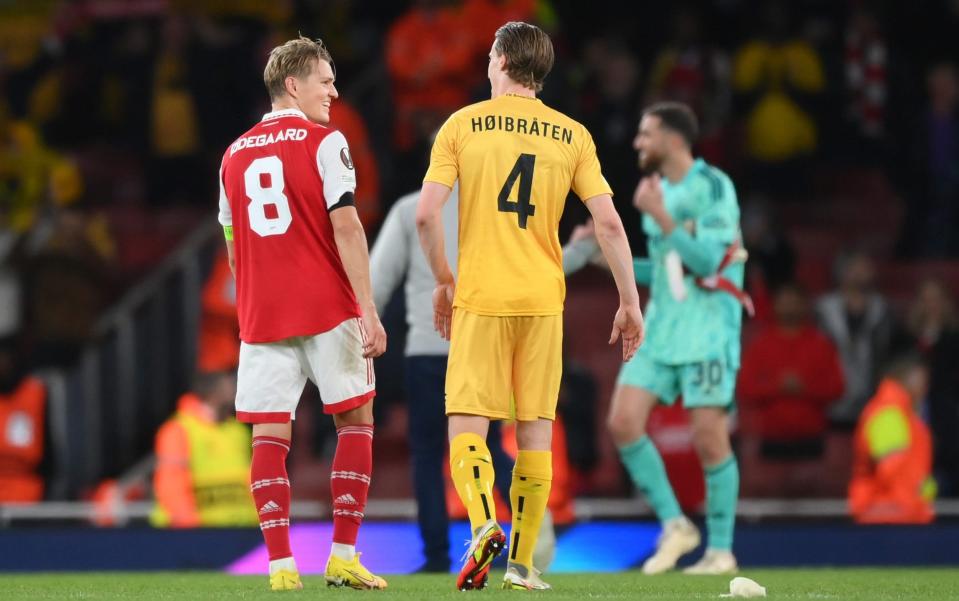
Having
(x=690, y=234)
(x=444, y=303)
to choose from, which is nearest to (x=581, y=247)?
(x=690, y=234)

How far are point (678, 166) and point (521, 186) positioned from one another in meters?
2.36

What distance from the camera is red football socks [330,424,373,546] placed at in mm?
6883

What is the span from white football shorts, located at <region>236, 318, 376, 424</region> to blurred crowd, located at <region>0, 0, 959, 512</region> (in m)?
4.98

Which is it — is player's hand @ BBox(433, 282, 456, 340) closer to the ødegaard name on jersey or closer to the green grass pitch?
the ødegaard name on jersey

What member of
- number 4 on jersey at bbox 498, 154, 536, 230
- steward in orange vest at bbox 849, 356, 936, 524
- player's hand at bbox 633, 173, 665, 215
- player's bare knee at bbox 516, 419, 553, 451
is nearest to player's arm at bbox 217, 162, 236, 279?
number 4 on jersey at bbox 498, 154, 536, 230

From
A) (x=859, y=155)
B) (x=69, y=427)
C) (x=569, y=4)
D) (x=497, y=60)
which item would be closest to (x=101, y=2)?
(x=569, y=4)

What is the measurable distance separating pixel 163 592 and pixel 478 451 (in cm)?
138

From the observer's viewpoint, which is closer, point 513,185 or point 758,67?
point 513,185

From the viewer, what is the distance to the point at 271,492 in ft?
22.3

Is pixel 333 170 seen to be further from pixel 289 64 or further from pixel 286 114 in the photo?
pixel 289 64

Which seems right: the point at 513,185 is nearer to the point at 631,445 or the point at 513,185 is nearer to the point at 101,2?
the point at 631,445

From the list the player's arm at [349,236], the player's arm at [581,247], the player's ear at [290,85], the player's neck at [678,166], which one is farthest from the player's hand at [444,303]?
the player's neck at [678,166]

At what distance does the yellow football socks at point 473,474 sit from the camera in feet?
21.6

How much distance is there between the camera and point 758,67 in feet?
48.0
